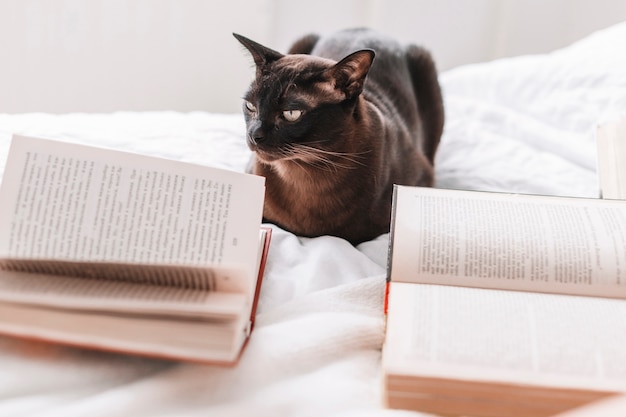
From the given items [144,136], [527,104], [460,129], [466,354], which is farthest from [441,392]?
[527,104]

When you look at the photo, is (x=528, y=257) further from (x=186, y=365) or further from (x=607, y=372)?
(x=186, y=365)

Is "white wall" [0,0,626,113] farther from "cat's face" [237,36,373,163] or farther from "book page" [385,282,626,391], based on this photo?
"book page" [385,282,626,391]

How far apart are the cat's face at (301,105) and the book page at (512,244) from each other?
9.1 inches

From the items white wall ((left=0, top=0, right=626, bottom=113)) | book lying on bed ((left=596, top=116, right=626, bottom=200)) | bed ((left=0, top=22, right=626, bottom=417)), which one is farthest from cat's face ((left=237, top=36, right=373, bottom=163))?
white wall ((left=0, top=0, right=626, bottom=113))

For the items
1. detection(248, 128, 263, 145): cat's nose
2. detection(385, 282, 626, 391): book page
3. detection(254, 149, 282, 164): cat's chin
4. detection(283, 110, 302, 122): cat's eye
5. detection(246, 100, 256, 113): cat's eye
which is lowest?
detection(254, 149, 282, 164): cat's chin

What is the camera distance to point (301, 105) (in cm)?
106

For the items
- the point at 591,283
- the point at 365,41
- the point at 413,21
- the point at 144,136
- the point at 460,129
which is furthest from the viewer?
the point at 413,21

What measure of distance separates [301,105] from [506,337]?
1.74ft

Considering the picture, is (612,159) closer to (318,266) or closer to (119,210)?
(318,266)

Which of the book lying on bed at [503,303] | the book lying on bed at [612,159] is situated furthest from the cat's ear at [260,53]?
the book lying on bed at [612,159]

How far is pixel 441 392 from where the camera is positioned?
2.23ft

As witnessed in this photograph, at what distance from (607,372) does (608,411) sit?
0.86 feet

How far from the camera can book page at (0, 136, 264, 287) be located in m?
0.75

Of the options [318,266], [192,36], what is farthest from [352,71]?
[192,36]
